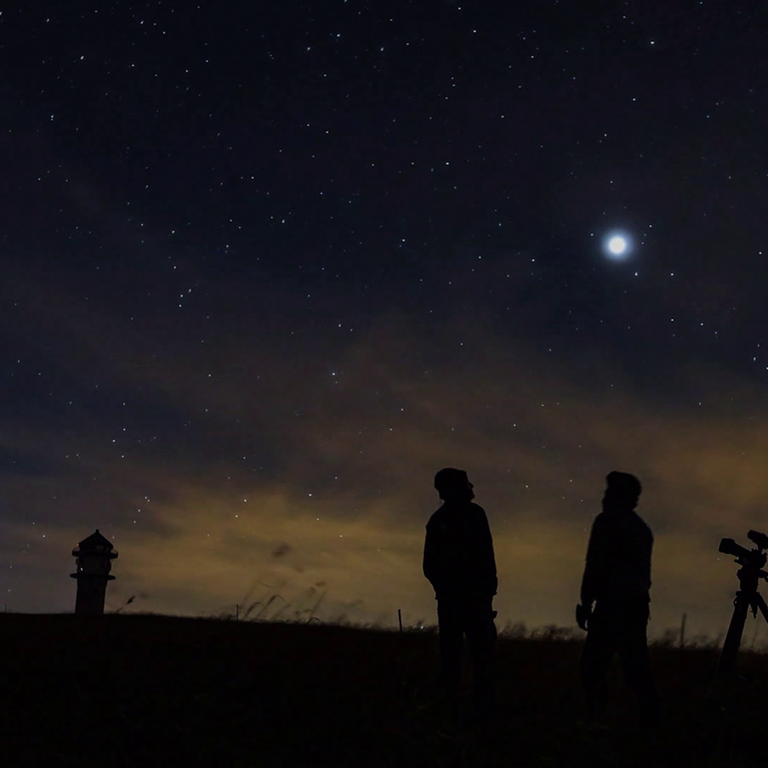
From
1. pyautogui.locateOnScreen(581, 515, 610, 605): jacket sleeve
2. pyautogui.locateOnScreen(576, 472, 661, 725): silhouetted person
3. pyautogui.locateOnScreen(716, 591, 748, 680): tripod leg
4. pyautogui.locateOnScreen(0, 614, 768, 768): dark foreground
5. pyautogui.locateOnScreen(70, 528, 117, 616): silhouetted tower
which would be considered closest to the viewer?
pyautogui.locateOnScreen(0, 614, 768, 768): dark foreground

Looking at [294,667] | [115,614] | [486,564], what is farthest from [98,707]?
[115,614]

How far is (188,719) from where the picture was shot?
692 centimetres

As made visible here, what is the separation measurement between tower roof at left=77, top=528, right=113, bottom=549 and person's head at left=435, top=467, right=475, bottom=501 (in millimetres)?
19347

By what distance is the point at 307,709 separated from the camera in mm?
7199

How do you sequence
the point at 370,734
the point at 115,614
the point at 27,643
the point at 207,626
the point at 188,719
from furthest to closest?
the point at 115,614, the point at 207,626, the point at 27,643, the point at 188,719, the point at 370,734

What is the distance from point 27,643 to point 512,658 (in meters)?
5.22

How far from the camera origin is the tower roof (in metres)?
24.4

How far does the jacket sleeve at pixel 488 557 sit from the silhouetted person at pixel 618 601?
0.71 m

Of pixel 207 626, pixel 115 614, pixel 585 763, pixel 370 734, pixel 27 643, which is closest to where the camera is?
pixel 585 763

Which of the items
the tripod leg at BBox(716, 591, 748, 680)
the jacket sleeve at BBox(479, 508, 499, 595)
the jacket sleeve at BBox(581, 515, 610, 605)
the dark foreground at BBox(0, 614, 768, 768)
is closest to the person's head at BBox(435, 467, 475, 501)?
the jacket sleeve at BBox(479, 508, 499, 595)

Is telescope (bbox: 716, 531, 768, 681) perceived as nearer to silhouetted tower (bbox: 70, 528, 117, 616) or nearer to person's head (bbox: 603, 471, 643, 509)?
person's head (bbox: 603, 471, 643, 509)

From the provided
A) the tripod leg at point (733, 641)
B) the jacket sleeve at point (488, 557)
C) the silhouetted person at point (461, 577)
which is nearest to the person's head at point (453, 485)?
the silhouetted person at point (461, 577)

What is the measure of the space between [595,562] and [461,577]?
1.08m

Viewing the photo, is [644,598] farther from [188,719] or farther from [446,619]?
[188,719]
